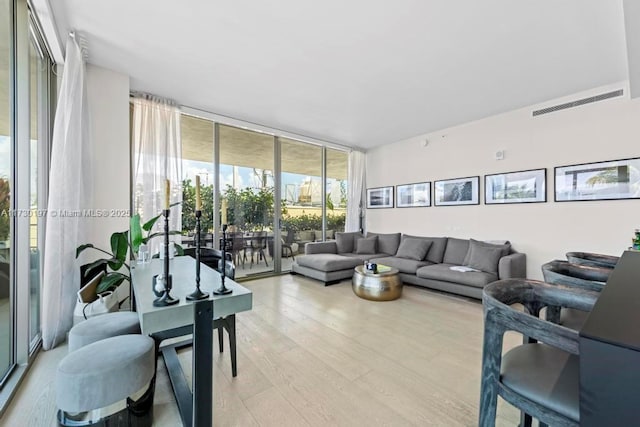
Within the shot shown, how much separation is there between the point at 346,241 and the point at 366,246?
0.45 metres

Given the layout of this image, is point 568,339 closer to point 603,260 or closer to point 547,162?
point 603,260

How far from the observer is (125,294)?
3086 mm

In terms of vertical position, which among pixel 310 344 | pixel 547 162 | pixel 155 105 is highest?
pixel 155 105

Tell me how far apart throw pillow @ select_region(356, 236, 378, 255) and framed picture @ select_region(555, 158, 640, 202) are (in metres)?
3.07

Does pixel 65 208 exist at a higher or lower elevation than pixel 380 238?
higher

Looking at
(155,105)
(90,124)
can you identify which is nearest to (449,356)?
(90,124)

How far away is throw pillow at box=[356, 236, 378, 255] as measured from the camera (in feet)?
18.5

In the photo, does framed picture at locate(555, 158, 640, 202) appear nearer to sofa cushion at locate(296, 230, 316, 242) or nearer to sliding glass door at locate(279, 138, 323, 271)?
sliding glass door at locate(279, 138, 323, 271)

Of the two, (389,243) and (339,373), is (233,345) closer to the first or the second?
(339,373)

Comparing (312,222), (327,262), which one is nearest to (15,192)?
(327,262)

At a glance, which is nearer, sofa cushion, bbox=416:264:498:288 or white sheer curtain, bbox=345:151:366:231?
sofa cushion, bbox=416:264:498:288

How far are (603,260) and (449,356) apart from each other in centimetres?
150

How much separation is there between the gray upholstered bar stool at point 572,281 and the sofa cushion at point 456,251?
2751 mm

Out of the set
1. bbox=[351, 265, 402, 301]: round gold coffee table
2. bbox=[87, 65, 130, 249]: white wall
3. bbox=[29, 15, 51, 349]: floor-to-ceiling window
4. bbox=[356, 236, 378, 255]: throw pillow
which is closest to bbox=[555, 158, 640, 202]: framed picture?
bbox=[351, 265, 402, 301]: round gold coffee table
